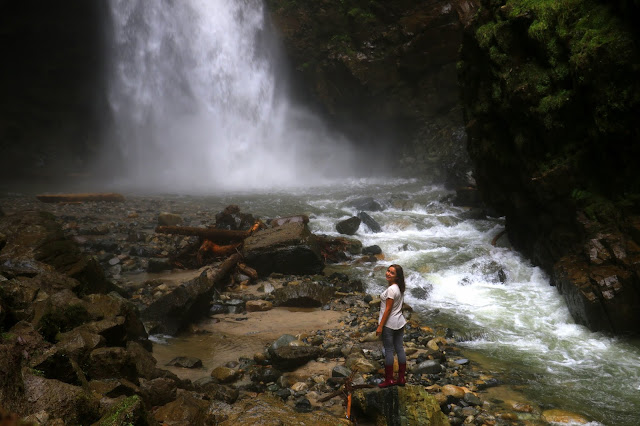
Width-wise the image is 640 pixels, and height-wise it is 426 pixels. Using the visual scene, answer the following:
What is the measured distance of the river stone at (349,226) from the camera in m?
13.2

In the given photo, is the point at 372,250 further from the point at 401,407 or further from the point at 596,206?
the point at 401,407

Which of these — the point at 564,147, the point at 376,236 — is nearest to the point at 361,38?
the point at 376,236

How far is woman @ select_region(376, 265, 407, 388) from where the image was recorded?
4.69 meters

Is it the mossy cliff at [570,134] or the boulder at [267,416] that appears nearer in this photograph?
the boulder at [267,416]

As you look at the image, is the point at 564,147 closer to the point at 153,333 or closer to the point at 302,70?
the point at 153,333

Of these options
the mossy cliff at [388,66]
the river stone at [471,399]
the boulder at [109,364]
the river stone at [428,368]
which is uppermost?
the mossy cliff at [388,66]

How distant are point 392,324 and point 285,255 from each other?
531cm

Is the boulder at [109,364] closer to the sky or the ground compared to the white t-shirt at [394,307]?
closer to the ground

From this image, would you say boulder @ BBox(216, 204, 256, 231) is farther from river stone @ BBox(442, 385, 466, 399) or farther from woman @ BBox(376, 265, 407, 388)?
river stone @ BBox(442, 385, 466, 399)

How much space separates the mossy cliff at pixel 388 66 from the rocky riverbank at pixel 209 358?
17674 millimetres

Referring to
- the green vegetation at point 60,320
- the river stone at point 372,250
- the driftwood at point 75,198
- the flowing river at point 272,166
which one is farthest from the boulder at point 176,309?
the driftwood at point 75,198

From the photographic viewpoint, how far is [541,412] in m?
4.48

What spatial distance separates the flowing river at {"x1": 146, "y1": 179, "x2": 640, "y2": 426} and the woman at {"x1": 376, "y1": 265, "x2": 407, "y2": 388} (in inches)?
63.1

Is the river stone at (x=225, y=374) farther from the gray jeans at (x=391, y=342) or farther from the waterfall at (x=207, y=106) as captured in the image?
the waterfall at (x=207, y=106)
